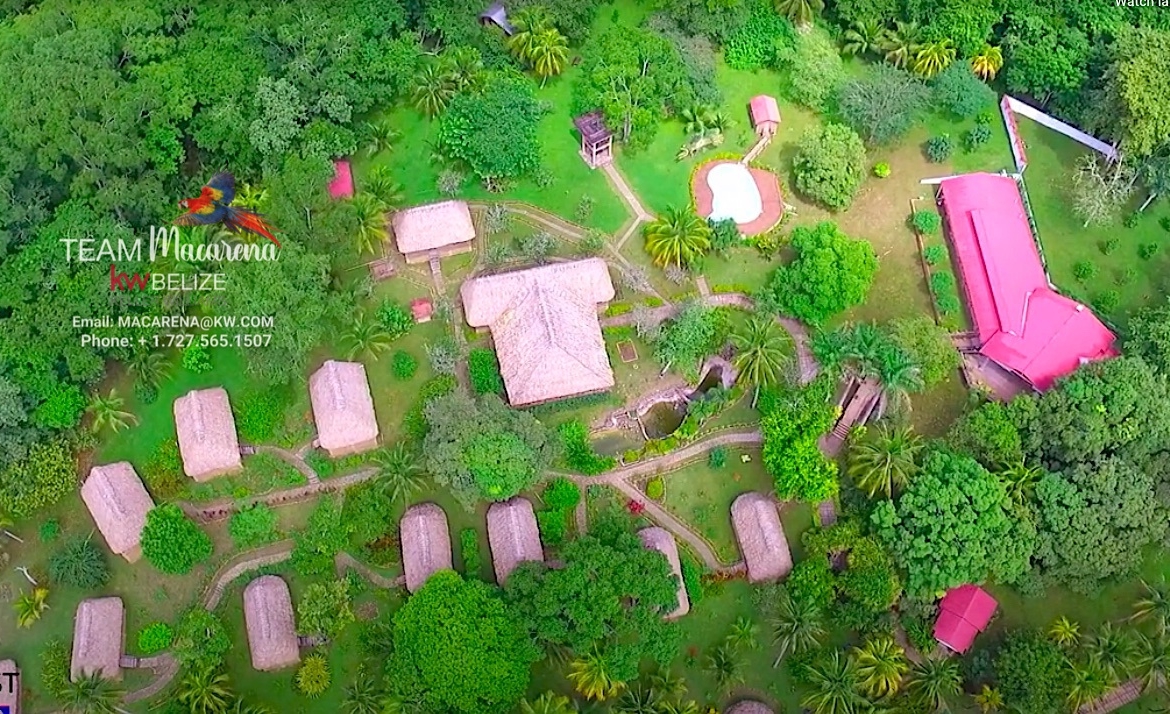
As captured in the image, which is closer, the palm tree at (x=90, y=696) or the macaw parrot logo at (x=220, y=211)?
the palm tree at (x=90, y=696)

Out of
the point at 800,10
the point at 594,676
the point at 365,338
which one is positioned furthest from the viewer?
the point at 800,10

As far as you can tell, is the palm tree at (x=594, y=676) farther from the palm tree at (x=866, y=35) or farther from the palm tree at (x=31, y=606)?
the palm tree at (x=866, y=35)

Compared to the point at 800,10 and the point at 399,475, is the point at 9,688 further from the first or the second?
the point at 800,10

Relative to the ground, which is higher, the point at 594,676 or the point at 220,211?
the point at 220,211

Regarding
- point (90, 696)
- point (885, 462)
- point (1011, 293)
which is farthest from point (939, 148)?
point (90, 696)

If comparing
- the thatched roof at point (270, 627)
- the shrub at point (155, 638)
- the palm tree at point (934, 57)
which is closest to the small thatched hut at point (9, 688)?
the shrub at point (155, 638)

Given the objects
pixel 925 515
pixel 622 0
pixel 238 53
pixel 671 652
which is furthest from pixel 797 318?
pixel 238 53

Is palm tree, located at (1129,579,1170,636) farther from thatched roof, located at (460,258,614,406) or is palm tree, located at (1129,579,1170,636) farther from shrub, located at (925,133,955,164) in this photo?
thatched roof, located at (460,258,614,406)
